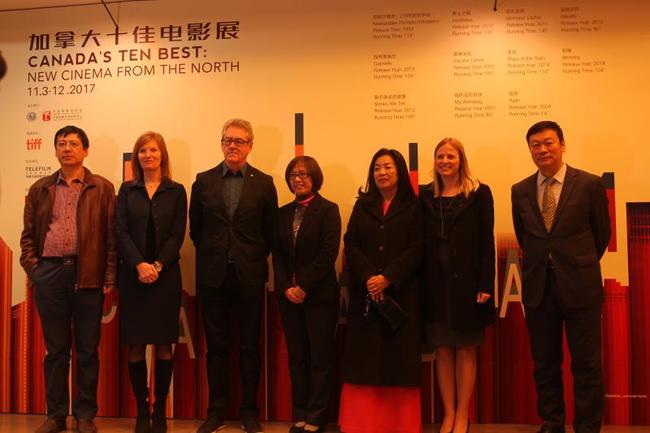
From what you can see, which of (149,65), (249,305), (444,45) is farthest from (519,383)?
(149,65)

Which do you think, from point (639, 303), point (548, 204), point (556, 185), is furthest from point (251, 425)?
point (639, 303)

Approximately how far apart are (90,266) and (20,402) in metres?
1.43

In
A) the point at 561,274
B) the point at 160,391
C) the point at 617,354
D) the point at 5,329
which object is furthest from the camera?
the point at 5,329

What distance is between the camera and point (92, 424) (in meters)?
3.36

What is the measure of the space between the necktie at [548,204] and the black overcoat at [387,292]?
0.68m

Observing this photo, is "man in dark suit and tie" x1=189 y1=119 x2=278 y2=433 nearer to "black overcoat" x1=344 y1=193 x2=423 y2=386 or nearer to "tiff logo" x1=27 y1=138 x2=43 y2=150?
"black overcoat" x1=344 y1=193 x2=423 y2=386

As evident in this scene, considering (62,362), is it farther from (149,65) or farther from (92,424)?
(149,65)

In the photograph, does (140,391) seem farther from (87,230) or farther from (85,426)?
(87,230)

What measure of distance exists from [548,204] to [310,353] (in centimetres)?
160

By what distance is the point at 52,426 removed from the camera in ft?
10.9

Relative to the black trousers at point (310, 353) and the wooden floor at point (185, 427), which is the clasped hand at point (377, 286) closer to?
the black trousers at point (310, 353)

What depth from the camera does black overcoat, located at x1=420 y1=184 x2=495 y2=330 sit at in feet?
9.69

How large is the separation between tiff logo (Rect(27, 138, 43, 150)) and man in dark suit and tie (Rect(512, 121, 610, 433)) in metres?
3.34

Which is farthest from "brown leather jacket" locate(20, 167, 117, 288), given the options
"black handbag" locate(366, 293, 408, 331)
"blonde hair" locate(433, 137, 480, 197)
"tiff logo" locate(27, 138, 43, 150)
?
"blonde hair" locate(433, 137, 480, 197)
